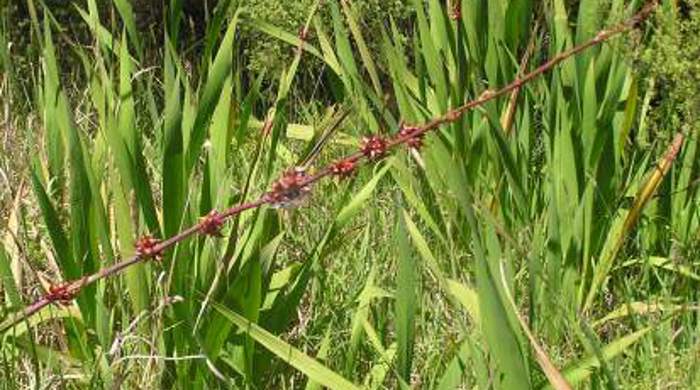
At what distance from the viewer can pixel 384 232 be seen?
209cm

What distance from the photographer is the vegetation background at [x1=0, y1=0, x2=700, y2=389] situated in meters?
1.35

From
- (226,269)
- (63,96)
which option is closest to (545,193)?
(226,269)

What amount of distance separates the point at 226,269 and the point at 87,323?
20cm

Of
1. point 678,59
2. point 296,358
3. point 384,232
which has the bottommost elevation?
point 384,232

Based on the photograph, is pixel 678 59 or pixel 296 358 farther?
pixel 678 59

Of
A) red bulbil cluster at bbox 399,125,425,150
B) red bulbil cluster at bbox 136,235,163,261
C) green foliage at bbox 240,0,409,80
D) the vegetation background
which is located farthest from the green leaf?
green foliage at bbox 240,0,409,80

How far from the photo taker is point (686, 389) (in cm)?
151

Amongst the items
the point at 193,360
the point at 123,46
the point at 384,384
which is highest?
the point at 123,46

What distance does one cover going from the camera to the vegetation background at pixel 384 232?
4.43ft

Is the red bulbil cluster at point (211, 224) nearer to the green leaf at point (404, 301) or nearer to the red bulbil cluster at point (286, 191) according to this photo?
the red bulbil cluster at point (286, 191)

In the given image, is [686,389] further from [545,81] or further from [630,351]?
[545,81]

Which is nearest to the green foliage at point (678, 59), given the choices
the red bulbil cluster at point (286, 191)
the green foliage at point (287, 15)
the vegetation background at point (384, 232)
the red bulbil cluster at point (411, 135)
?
the vegetation background at point (384, 232)

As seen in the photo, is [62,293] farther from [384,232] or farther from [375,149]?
[384,232]

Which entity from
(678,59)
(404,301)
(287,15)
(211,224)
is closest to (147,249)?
(211,224)
